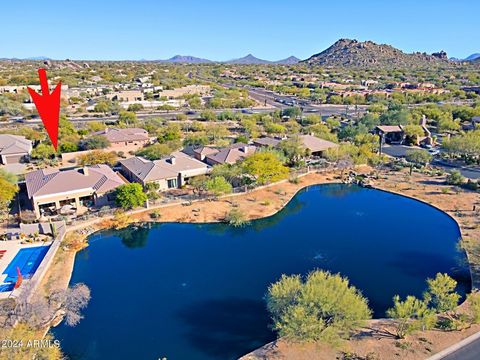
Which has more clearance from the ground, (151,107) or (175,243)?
(151,107)

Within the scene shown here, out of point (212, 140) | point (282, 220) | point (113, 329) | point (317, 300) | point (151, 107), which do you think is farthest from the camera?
point (151, 107)

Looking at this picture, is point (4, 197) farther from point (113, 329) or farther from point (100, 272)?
point (113, 329)

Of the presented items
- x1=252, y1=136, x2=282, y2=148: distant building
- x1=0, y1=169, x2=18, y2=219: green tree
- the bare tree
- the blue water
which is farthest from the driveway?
x1=252, y1=136, x2=282, y2=148: distant building

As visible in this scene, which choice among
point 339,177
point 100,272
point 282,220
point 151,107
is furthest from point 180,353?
point 151,107

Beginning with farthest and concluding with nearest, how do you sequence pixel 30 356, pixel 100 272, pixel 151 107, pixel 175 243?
1. pixel 151 107
2. pixel 175 243
3. pixel 100 272
4. pixel 30 356

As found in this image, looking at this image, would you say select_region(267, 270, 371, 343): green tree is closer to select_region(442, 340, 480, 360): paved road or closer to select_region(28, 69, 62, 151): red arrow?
select_region(442, 340, 480, 360): paved road

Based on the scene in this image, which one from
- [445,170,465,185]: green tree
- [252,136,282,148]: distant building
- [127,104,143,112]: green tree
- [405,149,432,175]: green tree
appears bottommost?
[445,170,465,185]: green tree

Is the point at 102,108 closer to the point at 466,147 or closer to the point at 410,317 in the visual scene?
the point at 466,147
